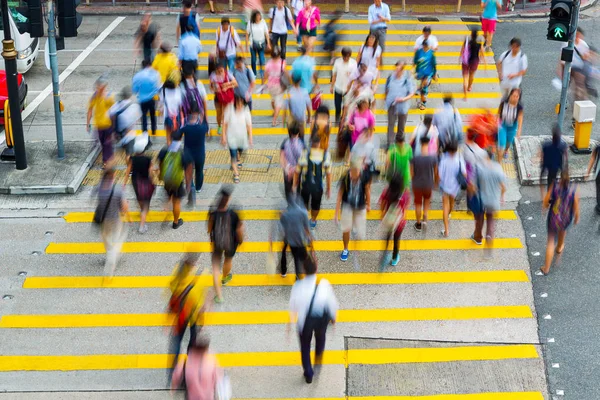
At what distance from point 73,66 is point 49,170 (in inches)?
235

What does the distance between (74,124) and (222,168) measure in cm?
370

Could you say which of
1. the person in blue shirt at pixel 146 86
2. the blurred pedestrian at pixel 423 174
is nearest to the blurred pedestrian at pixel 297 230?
the blurred pedestrian at pixel 423 174

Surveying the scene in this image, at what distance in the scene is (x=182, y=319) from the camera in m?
10.4

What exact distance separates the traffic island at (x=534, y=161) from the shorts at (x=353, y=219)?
12.5 feet

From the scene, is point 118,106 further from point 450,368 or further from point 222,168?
point 450,368

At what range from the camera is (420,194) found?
537 inches

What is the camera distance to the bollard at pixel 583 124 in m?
15.8

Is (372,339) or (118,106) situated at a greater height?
(118,106)

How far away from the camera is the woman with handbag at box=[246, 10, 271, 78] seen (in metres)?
18.9

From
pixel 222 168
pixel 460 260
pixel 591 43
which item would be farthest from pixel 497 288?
pixel 591 43

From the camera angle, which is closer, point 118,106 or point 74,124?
point 118,106

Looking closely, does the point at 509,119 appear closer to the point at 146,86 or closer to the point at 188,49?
the point at 146,86

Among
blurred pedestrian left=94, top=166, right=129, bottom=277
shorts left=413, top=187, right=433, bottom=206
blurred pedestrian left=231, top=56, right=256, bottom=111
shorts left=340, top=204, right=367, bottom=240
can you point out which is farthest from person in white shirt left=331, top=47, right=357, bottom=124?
blurred pedestrian left=94, top=166, right=129, bottom=277

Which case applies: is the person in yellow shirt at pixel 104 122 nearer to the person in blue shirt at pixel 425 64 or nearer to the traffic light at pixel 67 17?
the traffic light at pixel 67 17
